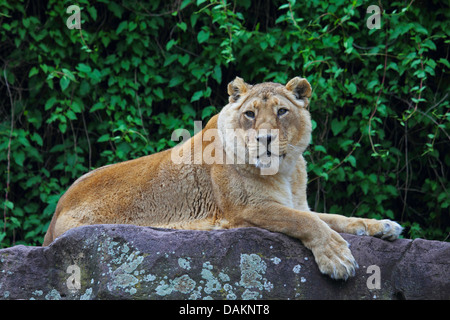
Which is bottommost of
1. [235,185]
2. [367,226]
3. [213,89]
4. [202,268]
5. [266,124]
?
[202,268]

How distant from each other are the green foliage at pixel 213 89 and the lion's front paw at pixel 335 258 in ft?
8.60

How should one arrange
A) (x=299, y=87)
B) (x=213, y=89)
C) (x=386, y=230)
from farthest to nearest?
1. (x=213, y=89)
2. (x=299, y=87)
3. (x=386, y=230)

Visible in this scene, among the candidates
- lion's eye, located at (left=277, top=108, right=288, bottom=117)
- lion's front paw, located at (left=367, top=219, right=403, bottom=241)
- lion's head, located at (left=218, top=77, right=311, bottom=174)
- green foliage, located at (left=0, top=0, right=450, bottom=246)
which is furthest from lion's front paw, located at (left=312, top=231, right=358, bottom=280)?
green foliage, located at (left=0, top=0, right=450, bottom=246)

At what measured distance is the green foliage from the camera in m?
7.08

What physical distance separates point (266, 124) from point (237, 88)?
0.53 metres

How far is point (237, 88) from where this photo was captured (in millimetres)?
5035

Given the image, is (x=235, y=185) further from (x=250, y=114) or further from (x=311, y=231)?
(x=311, y=231)

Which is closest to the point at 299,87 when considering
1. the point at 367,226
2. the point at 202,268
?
the point at 367,226

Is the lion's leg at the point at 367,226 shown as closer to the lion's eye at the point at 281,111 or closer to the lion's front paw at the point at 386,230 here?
the lion's front paw at the point at 386,230

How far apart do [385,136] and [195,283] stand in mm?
4225

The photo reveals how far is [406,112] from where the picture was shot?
280 inches

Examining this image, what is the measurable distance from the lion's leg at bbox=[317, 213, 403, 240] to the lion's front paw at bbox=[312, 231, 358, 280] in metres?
0.35

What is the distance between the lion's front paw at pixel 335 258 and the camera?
4.19 metres

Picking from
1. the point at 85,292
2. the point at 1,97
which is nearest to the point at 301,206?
the point at 85,292
